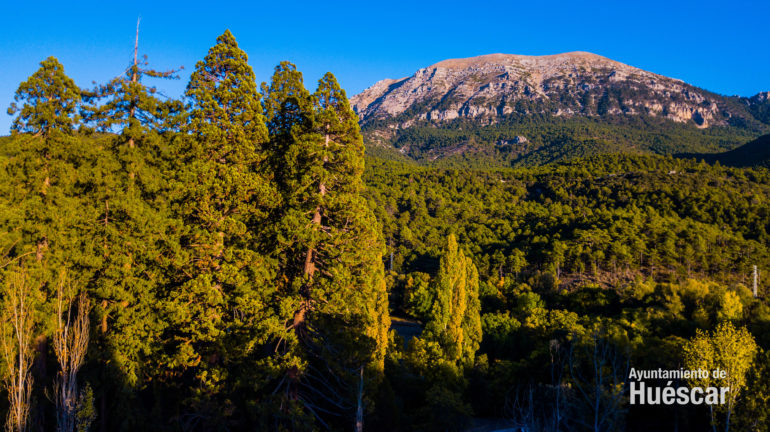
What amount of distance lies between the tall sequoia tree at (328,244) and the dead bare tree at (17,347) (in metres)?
5.37

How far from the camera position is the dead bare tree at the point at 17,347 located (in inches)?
303

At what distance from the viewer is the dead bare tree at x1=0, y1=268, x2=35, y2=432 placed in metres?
7.70

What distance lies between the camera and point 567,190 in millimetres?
91688

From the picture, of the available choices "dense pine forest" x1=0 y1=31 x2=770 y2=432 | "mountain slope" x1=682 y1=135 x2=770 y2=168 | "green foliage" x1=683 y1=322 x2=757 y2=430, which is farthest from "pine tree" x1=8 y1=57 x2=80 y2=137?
"mountain slope" x1=682 y1=135 x2=770 y2=168

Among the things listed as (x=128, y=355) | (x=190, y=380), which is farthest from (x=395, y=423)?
(x=128, y=355)

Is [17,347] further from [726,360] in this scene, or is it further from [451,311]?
[726,360]

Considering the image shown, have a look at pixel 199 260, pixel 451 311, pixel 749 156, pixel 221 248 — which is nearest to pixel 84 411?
pixel 199 260

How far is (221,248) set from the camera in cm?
1148

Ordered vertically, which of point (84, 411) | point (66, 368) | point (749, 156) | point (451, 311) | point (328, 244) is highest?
point (749, 156)

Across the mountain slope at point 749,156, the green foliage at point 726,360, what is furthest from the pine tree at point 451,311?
the mountain slope at point 749,156

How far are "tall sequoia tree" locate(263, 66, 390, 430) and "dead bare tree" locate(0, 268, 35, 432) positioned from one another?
17.6ft

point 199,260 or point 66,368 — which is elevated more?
point 199,260

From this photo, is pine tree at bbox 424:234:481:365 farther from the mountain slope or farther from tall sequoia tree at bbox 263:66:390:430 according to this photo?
the mountain slope

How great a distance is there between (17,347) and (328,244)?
23.5ft
